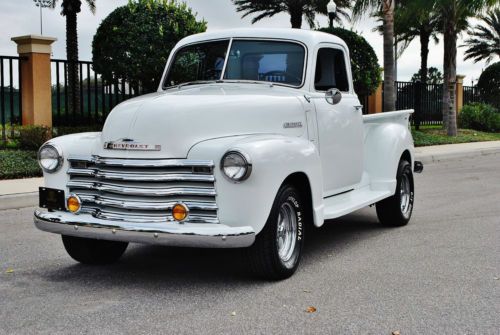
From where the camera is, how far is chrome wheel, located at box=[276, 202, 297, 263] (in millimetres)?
5773

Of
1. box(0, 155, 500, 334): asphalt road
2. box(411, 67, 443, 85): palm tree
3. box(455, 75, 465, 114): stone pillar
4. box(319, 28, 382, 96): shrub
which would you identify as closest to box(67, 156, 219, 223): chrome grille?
box(0, 155, 500, 334): asphalt road

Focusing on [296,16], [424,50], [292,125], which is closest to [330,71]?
[292,125]

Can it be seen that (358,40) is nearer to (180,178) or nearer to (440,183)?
(440,183)

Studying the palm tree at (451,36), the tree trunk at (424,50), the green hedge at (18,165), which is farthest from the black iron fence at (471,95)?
the green hedge at (18,165)

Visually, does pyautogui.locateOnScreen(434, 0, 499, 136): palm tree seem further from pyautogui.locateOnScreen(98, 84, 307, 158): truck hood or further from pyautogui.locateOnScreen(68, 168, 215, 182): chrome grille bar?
pyautogui.locateOnScreen(68, 168, 215, 182): chrome grille bar

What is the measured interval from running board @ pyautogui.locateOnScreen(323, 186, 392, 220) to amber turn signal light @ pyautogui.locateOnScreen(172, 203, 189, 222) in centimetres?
167

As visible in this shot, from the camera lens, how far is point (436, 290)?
18.1 ft

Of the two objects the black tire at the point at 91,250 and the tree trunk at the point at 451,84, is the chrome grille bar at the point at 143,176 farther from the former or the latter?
the tree trunk at the point at 451,84

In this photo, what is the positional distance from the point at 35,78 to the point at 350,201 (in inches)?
451

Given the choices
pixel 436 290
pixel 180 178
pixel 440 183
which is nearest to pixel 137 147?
pixel 180 178

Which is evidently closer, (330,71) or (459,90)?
(330,71)

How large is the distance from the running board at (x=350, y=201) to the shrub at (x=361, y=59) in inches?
602

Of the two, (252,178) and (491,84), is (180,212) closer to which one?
(252,178)

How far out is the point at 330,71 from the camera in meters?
7.18
